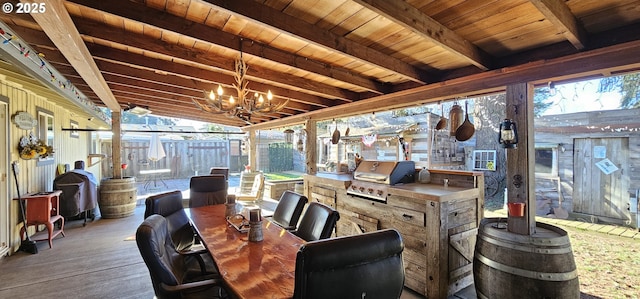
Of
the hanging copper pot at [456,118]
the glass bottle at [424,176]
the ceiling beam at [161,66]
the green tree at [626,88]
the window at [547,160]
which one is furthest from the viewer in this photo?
the green tree at [626,88]

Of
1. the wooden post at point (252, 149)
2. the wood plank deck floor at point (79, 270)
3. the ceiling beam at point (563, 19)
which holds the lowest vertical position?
the wood plank deck floor at point (79, 270)

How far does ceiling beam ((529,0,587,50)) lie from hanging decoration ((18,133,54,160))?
585 cm

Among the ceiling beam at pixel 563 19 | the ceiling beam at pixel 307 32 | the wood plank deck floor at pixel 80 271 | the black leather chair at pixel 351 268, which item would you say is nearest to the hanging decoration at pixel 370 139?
the ceiling beam at pixel 307 32

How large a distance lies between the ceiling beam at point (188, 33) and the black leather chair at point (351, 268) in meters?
1.84

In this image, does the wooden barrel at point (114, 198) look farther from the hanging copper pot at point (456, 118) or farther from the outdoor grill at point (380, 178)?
the hanging copper pot at point (456, 118)

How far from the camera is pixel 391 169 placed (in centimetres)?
322

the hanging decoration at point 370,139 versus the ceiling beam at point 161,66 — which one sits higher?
the ceiling beam at point 161,66

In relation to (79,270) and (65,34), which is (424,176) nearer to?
(65,34)

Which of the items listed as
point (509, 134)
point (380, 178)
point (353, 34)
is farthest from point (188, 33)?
point (509, 134)

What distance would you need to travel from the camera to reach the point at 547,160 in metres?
6.19

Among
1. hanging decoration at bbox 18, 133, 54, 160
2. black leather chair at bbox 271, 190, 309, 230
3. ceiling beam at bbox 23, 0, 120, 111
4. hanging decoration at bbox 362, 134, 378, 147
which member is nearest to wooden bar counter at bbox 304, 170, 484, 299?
black leather chair at bbox 271, 190, 309, 230

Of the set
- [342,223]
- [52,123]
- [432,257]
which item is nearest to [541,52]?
[432,257]

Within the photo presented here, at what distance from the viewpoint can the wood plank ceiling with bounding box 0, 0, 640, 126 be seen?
1667 millimetres

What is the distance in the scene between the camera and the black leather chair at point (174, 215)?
2.59 m
